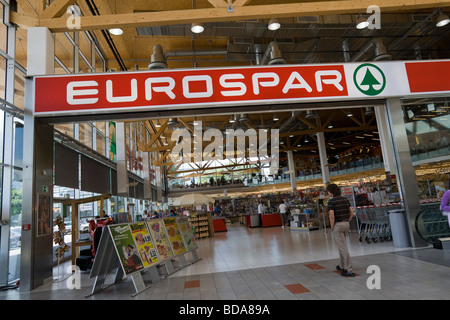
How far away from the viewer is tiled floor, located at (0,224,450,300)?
3.83 meters

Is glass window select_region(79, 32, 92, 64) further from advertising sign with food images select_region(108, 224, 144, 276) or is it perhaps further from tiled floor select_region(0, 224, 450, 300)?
advertising sign with food images select_region(108, 224, 144, 276)

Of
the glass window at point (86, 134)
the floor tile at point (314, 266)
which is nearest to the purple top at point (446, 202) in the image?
the floor tile at point (314, 266)

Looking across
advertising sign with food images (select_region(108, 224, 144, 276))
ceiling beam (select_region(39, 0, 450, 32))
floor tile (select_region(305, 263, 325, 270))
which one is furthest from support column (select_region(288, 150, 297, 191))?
advertising sign with food images (select_region(108, 224, 144, 276))

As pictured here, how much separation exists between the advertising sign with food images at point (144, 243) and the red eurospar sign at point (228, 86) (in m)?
2.38

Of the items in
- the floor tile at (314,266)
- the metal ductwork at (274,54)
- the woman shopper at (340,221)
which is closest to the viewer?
the woman shopper at (340,221)

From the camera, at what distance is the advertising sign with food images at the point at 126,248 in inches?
181

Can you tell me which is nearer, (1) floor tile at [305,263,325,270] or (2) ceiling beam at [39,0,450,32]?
(1) floor tile at [305,263,325,270]

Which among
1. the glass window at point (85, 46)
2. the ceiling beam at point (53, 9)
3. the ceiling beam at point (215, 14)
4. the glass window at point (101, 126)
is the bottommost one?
the glass window at point (101, 126)

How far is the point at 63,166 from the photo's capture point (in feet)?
26.5

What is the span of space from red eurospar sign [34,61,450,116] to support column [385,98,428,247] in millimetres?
428

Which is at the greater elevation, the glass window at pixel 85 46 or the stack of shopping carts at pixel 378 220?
A: the glass window at pixel 85 46

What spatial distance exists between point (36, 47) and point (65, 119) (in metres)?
1.46

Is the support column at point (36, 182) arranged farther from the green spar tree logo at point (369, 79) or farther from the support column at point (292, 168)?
the support column at point (292, 168)

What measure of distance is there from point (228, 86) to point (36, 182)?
13.9ft
